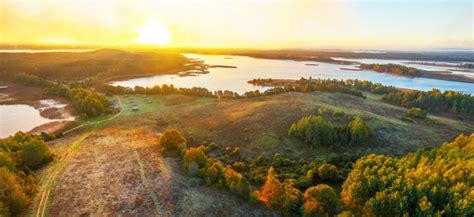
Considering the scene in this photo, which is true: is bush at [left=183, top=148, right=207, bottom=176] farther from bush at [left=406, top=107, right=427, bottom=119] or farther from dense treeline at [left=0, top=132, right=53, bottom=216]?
bush at [left=406, top=107, right=427, bottom=119]

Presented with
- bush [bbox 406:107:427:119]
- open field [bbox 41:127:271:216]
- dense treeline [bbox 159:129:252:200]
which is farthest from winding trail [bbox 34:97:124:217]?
bush [bbox 406:107:427:119]

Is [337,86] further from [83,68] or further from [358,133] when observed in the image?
[83,68]

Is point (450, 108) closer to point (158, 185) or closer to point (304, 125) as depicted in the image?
point (304, 125)

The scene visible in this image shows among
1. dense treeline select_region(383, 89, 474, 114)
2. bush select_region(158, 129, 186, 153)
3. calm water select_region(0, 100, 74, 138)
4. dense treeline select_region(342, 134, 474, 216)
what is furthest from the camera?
dense treeline select_region(383, 89, 474, 114)

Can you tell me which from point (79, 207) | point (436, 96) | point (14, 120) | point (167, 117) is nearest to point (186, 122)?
point (167, 117)

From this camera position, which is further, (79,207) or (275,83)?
(275,83)
